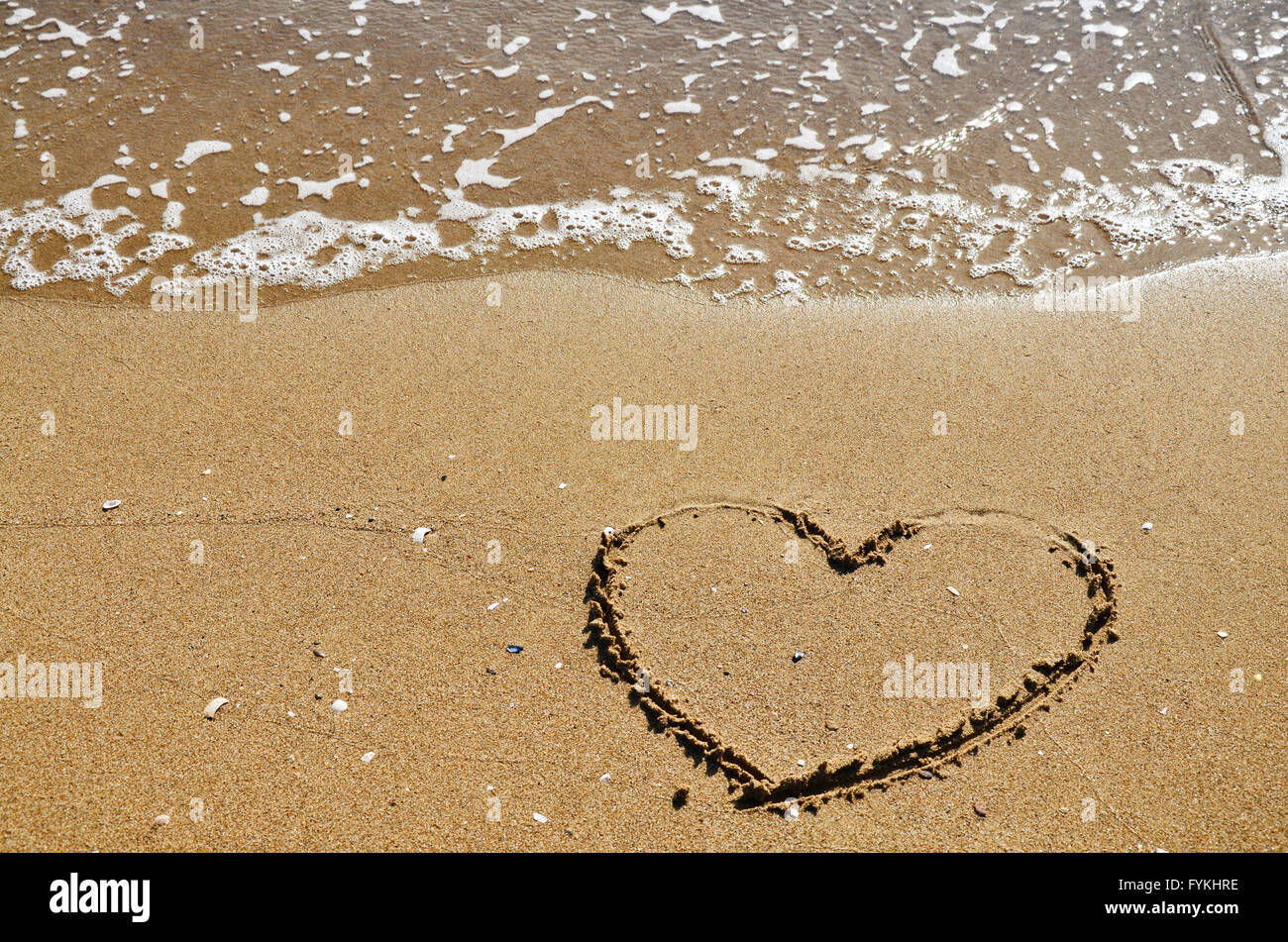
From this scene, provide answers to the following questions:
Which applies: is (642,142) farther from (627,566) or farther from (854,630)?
(854,630)

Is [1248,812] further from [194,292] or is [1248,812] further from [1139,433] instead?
[194,292]

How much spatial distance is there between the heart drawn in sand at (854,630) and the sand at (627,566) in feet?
0.08

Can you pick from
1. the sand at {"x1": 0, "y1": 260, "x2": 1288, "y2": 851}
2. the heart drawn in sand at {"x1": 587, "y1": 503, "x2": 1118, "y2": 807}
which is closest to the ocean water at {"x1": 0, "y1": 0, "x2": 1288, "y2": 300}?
the sand at {"x1": 0, "y1": 260, "x2": 1288, "y2": 851}

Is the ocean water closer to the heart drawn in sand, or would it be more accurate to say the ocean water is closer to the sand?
the sand

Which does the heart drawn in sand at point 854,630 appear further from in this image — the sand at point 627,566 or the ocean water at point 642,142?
A: the ocean water at point 642,142

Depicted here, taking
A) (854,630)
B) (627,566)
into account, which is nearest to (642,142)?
(627,566)

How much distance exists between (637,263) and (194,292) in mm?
2930

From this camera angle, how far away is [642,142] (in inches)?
275

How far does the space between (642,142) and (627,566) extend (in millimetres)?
4271

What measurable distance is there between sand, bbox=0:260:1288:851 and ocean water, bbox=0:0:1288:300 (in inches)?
20.2

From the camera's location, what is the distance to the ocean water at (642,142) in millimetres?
5980

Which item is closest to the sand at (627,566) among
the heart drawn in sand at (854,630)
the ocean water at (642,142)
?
the heart drawn in sand at (854,630)

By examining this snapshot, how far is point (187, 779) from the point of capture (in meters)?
3.30
